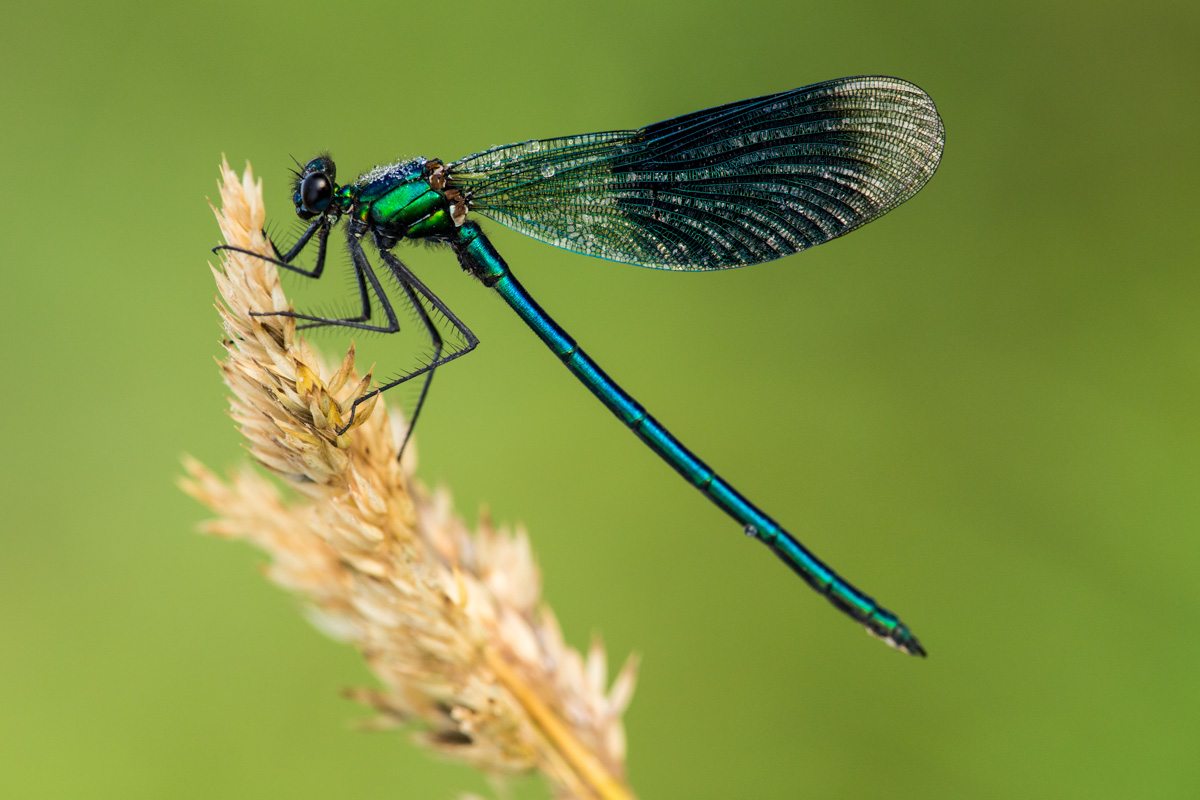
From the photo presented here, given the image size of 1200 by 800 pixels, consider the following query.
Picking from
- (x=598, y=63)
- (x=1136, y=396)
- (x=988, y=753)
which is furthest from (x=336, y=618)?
(x=1136, y=396)

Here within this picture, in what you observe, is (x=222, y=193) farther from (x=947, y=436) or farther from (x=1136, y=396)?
(x=1136, y=396)

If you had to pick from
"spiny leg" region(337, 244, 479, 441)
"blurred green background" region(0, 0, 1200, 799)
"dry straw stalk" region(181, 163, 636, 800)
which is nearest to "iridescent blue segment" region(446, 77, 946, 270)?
"spiny leg" region(337, 244, 479, 441)

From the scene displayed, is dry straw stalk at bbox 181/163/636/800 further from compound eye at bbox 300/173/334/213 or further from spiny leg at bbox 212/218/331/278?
compound eye at bbox 300/173/334/213

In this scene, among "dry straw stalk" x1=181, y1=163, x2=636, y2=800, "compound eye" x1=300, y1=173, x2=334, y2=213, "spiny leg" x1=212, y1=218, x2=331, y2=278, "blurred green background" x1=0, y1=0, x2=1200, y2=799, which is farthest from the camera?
"blurred green background" x1=0, y1=0, x2=1200, y2=799

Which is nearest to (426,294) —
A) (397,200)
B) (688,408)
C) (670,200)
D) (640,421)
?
(397,200)

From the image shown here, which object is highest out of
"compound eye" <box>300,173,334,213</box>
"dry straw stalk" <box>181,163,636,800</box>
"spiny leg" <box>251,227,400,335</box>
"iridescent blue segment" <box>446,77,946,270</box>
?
"iridescent blue segment" <box>446,77,946,270</box>

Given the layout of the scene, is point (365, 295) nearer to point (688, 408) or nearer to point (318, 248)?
point (318, 248)

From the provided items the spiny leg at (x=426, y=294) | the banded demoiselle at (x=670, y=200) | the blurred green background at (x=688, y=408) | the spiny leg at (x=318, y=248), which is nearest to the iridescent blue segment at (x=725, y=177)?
the banded demoiselle at (x=670, y=200)
